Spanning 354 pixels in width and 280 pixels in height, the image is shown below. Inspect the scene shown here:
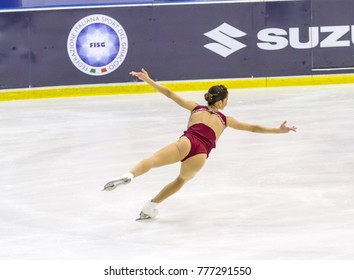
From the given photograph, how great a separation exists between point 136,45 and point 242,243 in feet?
29.5

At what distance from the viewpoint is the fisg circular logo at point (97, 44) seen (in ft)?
53.0

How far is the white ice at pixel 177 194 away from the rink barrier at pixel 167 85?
1353mm

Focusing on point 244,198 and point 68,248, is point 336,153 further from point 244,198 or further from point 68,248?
A: point 68,248

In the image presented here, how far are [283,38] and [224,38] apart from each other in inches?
34.9

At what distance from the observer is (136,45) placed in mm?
16344

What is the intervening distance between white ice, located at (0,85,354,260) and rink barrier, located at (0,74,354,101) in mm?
1353

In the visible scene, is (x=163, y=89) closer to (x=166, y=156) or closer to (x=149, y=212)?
(x=166, y=156)

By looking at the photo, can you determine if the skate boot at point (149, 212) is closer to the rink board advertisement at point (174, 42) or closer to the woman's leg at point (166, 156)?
the woman's leg at point (166, 156)

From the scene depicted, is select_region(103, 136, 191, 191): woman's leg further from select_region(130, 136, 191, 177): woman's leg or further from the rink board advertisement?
the rink board advertisement

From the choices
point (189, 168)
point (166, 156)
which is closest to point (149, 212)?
point (189, 168)

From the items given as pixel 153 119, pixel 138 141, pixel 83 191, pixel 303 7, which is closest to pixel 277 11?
pixel 303 7

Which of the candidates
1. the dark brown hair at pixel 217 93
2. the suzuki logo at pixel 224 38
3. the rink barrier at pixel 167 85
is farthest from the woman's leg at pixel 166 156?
the suzuki logo at pixel 224 38

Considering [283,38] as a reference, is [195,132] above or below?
above

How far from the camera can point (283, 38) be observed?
54.1 feet
